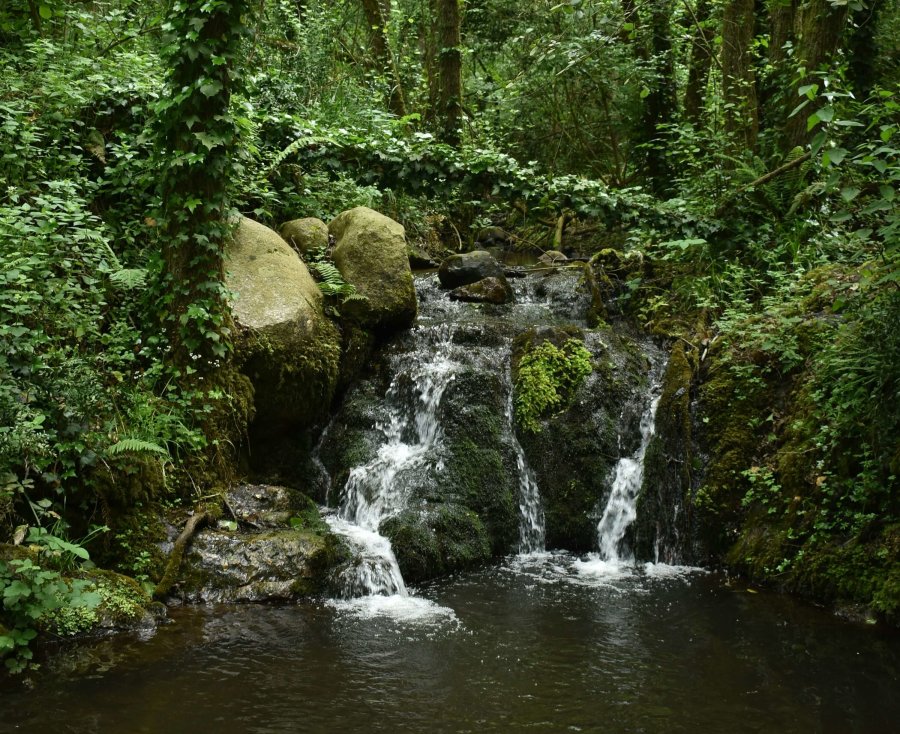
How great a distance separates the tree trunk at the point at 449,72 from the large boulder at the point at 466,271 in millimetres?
2917

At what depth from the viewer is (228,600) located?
5902 millimetres

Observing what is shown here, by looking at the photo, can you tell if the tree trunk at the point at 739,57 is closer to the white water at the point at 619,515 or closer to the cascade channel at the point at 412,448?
the cascade channel at the point at 412,448

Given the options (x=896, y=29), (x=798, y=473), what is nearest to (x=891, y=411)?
(x=798, y=473)

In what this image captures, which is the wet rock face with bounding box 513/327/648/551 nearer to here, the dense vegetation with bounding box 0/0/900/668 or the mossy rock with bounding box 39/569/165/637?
the dense vegetation with bounding box 0/0/900/668

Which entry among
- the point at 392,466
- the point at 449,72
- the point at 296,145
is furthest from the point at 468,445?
the point at 449,72

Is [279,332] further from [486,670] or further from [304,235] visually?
[486,670]

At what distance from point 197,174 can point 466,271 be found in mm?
5398

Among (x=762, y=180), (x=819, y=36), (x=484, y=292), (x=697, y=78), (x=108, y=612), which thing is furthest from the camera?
(x=697, y=78)

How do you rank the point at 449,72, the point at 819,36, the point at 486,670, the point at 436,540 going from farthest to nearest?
the point at 449,72
the point at 819,36
the point at 436,540
the point at 486,670

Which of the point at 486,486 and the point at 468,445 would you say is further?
the point at 468,445

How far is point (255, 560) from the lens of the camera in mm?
6191

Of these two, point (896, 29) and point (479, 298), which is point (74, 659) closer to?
point (479, 298)

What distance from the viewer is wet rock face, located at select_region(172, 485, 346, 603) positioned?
595cm

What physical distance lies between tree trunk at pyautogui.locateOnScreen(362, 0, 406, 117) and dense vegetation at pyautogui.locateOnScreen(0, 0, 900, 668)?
2357mm
